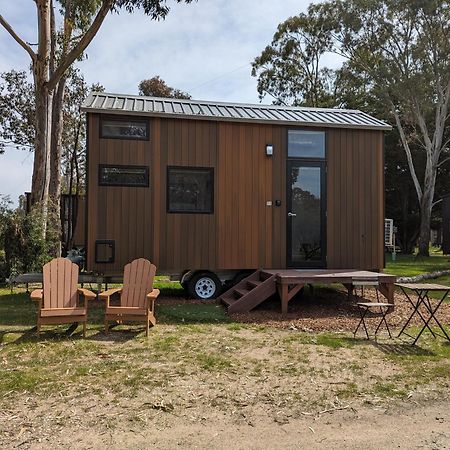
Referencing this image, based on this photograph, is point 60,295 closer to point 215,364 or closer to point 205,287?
point 215,364

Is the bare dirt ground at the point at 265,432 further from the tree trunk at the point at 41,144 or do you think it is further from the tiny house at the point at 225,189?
the tree trunk at the point at 41,144

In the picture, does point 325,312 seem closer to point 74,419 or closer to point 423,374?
point 423,374

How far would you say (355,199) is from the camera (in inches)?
328

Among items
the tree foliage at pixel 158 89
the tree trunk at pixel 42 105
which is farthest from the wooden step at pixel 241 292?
the tree foliage at pixel 158 89

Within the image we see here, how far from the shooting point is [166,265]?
7.66 metres

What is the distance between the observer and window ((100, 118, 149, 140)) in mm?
7453

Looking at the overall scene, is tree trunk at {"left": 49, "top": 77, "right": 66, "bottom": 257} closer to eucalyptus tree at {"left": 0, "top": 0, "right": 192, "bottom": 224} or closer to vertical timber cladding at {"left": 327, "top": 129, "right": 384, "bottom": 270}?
eucalyptus tree at {"left": 0, "top": 0, "right": 192, "bottom": 224}

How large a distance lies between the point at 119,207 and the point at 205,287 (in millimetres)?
2031

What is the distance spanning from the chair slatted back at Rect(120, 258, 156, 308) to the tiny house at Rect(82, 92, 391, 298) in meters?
1.44

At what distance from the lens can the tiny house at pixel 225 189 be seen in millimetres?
7469

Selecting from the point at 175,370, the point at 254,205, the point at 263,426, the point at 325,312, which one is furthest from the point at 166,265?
the point at 263,426

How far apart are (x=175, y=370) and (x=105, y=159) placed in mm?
4349

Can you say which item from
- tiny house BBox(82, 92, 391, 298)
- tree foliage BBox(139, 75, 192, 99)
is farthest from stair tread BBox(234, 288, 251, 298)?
tree foliage BBox(139, 75, 192, 99)

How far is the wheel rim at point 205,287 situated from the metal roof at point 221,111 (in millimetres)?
2803
